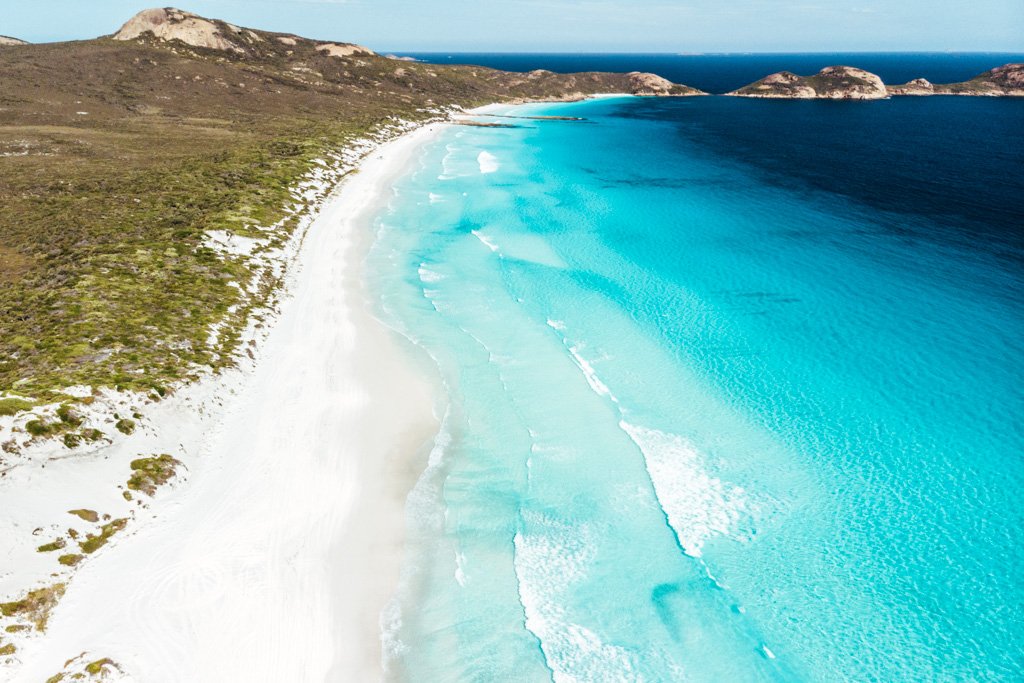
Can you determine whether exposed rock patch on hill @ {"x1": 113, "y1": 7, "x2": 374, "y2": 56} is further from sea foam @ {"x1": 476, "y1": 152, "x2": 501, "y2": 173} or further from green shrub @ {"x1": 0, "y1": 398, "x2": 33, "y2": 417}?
green shrub @ {"x1": 0, "y1": 398, "x2": 33, "y2": 417}

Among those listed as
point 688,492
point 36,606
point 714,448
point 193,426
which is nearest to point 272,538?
point 36,606

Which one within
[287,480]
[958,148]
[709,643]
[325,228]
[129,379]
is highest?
[958,148]

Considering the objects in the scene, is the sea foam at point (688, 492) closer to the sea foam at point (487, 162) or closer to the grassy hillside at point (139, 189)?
the grassy hillside at point (139, 189)

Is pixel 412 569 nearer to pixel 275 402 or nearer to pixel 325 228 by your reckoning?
pixel 275 402

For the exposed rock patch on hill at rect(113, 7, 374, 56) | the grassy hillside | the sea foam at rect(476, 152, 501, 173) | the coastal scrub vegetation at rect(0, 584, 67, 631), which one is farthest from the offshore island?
the exposed rock patch on hill at rect(113, 7, 374, 56)

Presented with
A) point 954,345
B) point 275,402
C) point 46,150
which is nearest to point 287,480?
point 275,402
